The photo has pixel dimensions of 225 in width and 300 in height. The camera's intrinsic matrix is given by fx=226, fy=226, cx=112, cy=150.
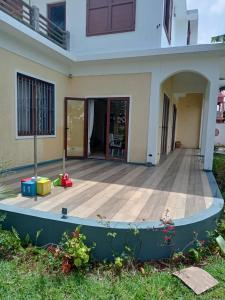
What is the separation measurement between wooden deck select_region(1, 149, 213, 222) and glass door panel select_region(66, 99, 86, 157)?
1.68 metres

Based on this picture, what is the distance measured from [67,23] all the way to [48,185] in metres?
6.29

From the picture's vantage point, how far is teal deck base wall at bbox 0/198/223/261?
8.69 feet

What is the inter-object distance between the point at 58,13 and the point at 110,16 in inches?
89.3

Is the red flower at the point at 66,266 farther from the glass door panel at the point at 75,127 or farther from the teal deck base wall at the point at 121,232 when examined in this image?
the glass door panel at the point at 75,127

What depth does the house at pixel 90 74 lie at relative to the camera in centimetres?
565

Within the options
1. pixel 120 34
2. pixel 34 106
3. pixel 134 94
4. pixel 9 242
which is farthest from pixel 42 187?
pixel 120 34

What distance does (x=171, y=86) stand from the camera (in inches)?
365

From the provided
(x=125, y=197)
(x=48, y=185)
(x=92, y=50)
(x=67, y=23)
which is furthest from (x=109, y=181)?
(x=67, y=23)

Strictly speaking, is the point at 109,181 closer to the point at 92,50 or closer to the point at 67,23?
the point at 92,50

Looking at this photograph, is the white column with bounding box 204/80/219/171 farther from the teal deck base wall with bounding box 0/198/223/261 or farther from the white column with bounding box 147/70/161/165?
the teal deck base wall with bounding box 0/198/223/261

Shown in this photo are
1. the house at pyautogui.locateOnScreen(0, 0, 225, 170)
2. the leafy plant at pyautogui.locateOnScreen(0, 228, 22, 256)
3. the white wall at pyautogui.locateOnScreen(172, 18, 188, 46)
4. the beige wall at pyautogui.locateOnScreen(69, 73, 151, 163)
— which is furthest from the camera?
the white wall at pyautogui.locateOnScreen(172, 18, 188, 46)

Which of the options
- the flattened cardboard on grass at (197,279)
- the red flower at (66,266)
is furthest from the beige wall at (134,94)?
the red flower at (66,266)

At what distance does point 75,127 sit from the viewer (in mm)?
7770

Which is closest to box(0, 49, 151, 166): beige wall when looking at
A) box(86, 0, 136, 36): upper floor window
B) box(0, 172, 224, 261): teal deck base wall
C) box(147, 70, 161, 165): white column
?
box(147, 70, 161, 165): white column
